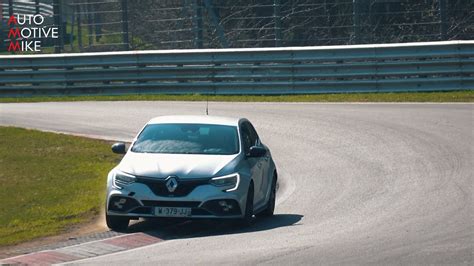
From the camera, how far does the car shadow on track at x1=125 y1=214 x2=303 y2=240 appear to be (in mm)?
13273

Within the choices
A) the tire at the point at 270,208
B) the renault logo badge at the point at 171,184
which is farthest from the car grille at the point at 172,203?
the tire at the point at 270,208

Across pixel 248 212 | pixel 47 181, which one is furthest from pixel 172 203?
pixel 47 181

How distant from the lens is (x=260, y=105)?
26797 millimetres

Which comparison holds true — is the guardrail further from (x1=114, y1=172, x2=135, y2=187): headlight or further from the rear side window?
(x1=114, y1=172, x2=135, y2=187): headlight

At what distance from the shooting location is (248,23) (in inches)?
1243

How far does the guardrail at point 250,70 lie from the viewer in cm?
2800

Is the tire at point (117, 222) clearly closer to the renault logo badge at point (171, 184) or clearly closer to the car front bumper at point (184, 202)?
the car front bumper at point (184, 202)

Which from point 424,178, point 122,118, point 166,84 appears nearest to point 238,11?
point 166,84

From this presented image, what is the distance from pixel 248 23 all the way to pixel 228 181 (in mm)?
18606

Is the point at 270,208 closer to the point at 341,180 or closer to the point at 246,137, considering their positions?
the point at 246,137

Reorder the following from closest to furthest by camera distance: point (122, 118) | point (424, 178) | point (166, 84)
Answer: point (424, 178) < point (122, 118) < point (166, 84)

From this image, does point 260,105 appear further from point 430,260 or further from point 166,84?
point 430,260

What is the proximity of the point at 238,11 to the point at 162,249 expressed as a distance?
796 inches

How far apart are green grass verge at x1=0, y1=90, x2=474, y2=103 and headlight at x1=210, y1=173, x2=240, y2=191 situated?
46.3 ft
